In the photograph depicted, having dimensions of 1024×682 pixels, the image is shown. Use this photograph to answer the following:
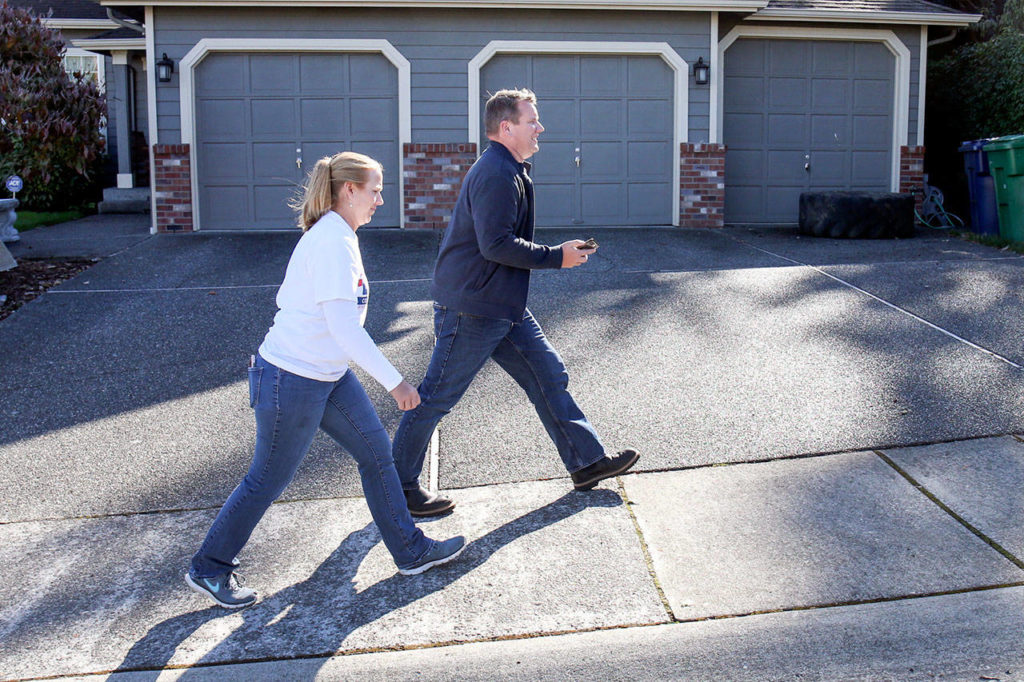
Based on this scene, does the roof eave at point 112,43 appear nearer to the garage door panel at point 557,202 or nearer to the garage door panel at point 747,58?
the garage door panel at point 557,202

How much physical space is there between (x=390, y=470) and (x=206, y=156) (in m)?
10.8

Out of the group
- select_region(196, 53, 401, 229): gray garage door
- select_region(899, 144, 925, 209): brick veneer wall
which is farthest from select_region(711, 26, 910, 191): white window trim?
select_region(196, 53, 401, 229): gray garage door

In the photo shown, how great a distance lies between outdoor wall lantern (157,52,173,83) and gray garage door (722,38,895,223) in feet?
25.2

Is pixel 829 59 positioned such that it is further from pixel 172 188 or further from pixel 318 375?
pixel 318 375

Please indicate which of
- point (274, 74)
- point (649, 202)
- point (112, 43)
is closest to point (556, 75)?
point (649, 202)

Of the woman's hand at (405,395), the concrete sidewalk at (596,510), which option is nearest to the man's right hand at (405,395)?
the woman's hand at (405,395)

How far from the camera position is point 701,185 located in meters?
14.0

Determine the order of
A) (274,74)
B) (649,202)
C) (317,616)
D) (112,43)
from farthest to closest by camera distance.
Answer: (112,43)
(649,202)
(274,74)
(317,616)

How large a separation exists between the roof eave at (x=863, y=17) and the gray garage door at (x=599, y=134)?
68.7 inches

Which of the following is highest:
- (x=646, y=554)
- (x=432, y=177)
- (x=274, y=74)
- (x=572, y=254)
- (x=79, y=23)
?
(x=79, y=23)

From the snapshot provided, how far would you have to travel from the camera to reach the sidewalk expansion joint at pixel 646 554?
3.88 metres

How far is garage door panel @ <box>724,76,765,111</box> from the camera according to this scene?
48.1 feet

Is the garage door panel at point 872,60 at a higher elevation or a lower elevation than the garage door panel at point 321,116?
higher

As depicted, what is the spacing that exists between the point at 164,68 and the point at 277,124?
5.17ft
